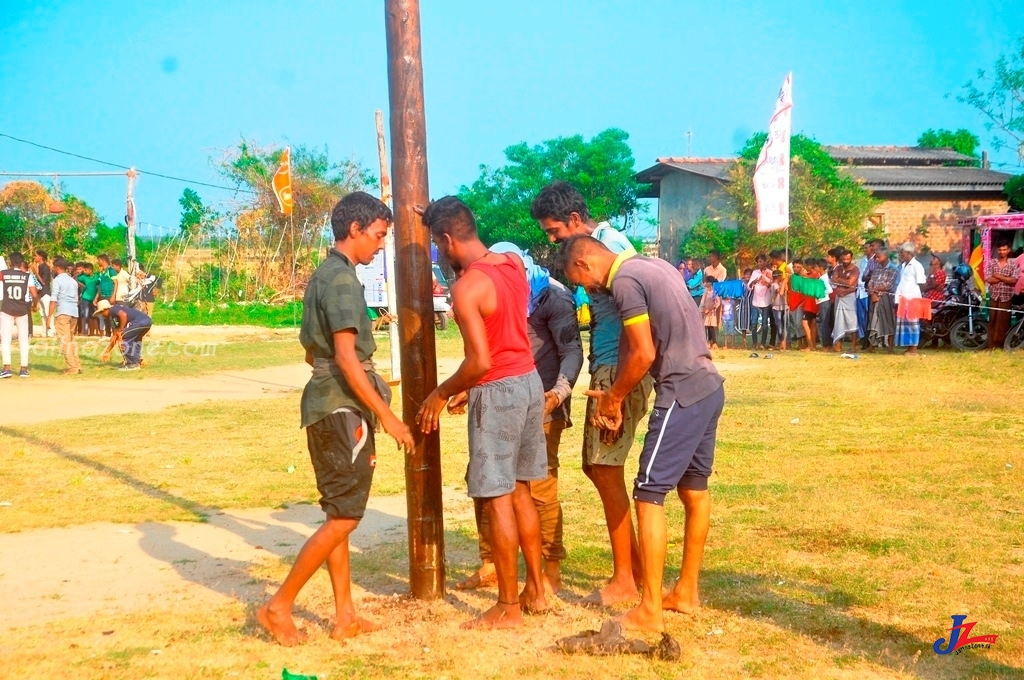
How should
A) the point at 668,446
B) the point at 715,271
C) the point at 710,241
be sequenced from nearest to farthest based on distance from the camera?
the point at 668,446 < the point at 715,271 < the point at 710,241

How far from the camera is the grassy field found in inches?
178

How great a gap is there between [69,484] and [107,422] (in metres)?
3.40

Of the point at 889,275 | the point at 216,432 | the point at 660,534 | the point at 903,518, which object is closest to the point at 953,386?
the point at 889,275

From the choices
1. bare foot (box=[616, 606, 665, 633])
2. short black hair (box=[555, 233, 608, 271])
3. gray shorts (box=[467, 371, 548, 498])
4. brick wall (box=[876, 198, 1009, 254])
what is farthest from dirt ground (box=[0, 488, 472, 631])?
brick wall (box=[876, 198, 1009, 254])

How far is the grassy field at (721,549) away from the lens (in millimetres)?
4527

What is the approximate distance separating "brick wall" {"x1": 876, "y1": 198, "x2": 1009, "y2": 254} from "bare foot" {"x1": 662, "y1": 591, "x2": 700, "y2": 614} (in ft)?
106

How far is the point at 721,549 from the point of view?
626 cm

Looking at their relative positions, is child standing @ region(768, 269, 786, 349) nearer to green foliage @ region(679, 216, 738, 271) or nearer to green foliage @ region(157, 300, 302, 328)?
green foliage @ region(679, 216, 738, 271)

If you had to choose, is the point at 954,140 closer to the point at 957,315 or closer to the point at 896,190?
the point at 896,190

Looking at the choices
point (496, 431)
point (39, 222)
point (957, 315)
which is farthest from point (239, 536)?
point (39, 222)

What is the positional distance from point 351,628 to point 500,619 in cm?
69

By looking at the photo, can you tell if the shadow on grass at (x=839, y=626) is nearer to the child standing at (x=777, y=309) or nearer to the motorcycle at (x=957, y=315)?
the motorcycle at (x=957, y=315)

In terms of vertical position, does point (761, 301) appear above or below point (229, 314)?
above

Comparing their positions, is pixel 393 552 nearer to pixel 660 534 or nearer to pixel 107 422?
pixel 660 534
